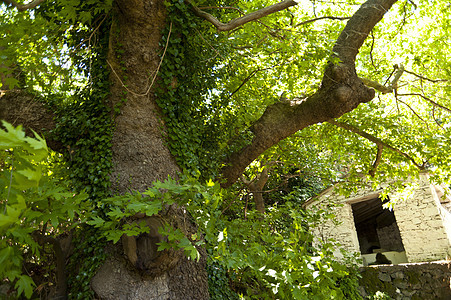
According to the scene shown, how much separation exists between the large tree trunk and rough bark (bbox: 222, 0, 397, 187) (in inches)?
57.1

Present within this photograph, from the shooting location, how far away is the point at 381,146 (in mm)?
6023

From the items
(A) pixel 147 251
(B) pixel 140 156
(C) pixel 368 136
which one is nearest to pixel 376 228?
(C) pixel 368 136

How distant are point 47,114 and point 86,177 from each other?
1.10 meters

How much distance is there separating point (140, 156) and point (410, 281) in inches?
307

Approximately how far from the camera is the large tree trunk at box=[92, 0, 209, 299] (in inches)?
108

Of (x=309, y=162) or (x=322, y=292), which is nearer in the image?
(x=322, y=292)

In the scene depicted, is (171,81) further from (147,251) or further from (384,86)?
(384,86)

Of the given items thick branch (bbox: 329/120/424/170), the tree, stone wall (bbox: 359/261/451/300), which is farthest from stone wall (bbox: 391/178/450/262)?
the tree

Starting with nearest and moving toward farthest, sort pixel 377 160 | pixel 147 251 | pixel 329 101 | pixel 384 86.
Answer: pixel 147 251, pixel 329 101, pixel 384 86, pixel 377 160

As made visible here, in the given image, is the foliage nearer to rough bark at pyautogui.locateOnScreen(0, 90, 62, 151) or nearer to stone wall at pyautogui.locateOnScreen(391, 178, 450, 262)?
rough bark at pyautogui.locateOnScreen(0, 90, 62, 151)

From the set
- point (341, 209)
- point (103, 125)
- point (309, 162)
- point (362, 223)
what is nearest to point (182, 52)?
point (103, 125)

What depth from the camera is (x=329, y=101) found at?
4.26 meters

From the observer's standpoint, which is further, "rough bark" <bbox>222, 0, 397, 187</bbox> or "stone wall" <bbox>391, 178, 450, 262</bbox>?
"stone wall" <bbox>391, 178, 450, 262</bbox>

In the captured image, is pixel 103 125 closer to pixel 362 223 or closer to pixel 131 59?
pixel 131 59
